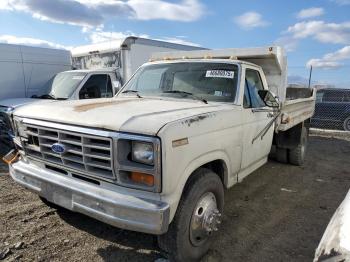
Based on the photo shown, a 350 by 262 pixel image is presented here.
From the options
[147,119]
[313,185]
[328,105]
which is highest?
[147,119]

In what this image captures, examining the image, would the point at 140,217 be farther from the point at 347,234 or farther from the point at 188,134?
the point at 347,234

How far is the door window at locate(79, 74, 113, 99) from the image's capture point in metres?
7.90

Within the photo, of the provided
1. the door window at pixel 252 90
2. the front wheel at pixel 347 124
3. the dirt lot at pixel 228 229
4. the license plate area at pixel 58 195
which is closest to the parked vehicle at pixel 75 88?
the dirt lot at pixel 228 229

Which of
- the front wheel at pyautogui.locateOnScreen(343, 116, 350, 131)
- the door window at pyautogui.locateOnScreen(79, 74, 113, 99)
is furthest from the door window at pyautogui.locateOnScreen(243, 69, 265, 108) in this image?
the front wheel at pyautogui.locateOnScreen(343, 116, 350, 131)

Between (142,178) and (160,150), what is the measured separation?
33cm

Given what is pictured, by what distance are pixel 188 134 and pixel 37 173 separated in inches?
66.7

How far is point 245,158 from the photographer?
4.15 m

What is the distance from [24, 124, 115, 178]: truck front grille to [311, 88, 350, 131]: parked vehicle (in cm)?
1155

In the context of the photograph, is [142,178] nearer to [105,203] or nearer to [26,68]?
[105,203]

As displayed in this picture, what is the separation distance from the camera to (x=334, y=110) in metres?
12.7

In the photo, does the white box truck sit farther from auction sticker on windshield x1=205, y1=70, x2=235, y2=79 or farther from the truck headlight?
the truck headlight

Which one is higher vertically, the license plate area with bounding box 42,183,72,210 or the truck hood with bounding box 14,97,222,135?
the truck hood with bounding box 14,97,222,135

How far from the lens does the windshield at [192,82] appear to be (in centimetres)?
407

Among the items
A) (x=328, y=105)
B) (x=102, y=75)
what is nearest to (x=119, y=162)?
(x=102, y=75)
